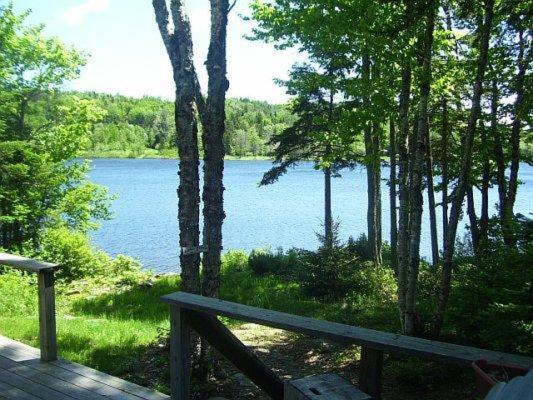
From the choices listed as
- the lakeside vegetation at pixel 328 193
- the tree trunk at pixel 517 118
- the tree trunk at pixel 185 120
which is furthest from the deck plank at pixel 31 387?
the tree trunk at pixel 517 118

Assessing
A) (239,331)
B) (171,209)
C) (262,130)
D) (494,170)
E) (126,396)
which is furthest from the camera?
(262,130)

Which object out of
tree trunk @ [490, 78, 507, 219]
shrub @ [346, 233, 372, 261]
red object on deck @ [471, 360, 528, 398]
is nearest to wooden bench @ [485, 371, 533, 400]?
red object on deck @ [471, 360, 528, 398]

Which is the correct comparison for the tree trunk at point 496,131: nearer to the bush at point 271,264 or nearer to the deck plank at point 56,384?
the bush at point 271,264

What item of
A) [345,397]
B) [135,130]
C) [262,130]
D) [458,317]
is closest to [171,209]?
[458,317]

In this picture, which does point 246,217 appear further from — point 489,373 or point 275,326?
point 489,373

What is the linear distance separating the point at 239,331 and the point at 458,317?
440cm

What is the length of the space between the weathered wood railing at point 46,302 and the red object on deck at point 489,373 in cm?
382

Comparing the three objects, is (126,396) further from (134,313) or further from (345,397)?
(134,313)

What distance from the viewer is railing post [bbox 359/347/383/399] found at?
2.44 meters

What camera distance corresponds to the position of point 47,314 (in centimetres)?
470

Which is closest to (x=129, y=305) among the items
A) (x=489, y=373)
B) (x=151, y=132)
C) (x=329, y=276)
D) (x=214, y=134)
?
(x=329, y=276)

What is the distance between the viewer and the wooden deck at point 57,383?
13.1 feet

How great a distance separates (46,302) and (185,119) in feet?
7.78

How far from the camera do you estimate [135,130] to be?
122188 millimetres
